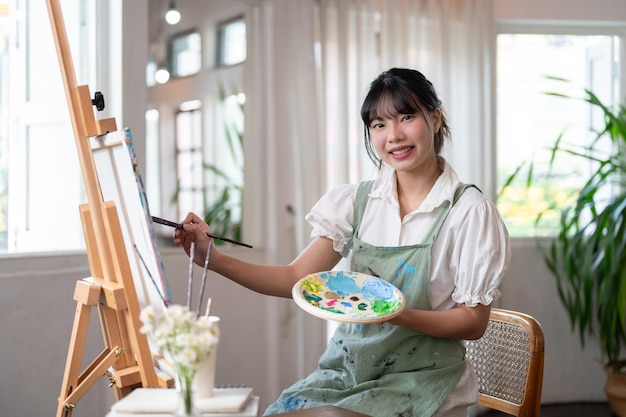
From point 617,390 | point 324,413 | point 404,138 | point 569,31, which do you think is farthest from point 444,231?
point 569,31

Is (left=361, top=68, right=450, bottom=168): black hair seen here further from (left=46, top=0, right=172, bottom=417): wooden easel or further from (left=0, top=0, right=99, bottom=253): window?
(left=0, top=0, right=99, bottom=253): window

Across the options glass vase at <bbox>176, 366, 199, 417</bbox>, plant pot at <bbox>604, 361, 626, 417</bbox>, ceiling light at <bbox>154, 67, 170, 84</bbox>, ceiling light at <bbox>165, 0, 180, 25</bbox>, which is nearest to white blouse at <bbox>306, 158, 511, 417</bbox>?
glass vase at <bbox>176, 366, 199, 417</bbox>

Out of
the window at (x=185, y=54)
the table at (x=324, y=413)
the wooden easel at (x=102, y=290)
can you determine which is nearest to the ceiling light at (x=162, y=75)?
the window at (x=185, y=54)

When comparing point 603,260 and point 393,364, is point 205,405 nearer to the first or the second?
point 393,364

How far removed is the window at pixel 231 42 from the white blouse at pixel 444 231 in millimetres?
1972

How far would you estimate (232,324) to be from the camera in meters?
3.60

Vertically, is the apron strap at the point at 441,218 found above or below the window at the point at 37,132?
below

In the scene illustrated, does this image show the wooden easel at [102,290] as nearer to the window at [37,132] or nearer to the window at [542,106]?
the window at [37,132]

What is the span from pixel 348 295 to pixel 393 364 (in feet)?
0.67

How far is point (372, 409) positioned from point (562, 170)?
122 inches

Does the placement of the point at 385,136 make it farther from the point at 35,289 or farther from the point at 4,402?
the point at 4,402

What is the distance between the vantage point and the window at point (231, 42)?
12.1ft

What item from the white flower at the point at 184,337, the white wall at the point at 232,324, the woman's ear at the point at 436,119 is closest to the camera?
the white flower at the point at 184,337

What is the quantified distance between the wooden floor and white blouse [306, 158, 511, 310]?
243 cm
